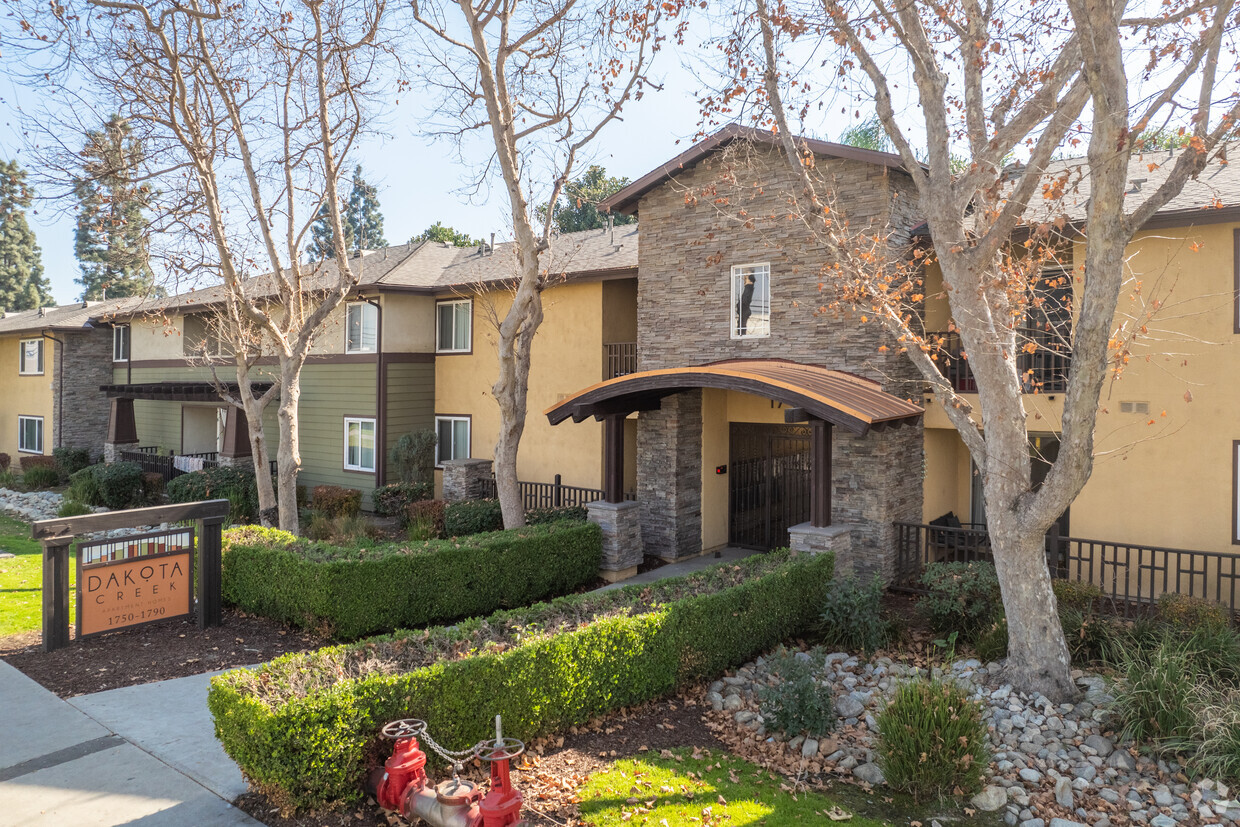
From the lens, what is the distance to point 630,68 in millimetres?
11953

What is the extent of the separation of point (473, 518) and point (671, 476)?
399 cm

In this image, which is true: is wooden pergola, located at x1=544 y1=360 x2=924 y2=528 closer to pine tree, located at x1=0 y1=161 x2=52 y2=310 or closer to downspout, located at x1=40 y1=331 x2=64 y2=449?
downspout, located at x1=40 y1=331 x2=64 y2=449

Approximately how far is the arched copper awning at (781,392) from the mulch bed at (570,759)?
396cm

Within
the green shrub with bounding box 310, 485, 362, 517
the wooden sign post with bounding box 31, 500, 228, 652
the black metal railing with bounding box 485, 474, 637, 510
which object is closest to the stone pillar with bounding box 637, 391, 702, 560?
the black metal railing with bounding box 485, 474, 637, 510

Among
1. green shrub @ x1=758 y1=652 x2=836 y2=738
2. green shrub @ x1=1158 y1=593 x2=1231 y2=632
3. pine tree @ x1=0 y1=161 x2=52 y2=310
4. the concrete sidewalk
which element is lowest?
the concrete sidewalk

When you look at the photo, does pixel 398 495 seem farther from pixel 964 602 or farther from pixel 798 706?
pixel 798 706

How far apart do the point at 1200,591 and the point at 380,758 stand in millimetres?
10427

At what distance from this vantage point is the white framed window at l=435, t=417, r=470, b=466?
19.4 meters

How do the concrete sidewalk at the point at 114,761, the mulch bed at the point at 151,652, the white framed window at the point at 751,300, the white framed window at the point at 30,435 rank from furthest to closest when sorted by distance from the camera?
the white framed window at the point at 30,435 → the white framed window at the point at 751,300 → the mulch bed at the point at 151,652 → the concrete sidewalk at the point at 114,761

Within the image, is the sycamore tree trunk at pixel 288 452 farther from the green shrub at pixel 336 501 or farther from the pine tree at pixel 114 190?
the green shrub at pixel 336 501

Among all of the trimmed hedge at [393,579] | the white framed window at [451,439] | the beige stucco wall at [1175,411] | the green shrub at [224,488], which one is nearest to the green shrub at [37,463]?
the green shrub at [224,488]

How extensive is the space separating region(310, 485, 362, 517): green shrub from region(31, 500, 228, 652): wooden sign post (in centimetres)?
738

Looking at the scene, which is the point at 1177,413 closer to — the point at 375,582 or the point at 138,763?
the point at 375,582

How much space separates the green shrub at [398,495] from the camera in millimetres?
17938
